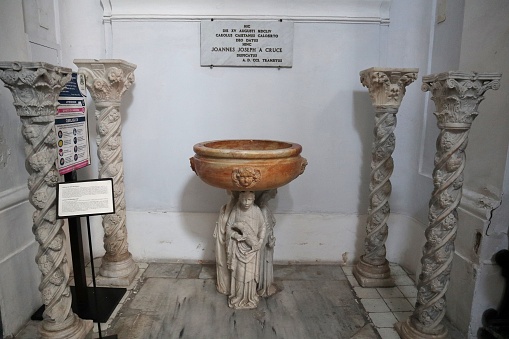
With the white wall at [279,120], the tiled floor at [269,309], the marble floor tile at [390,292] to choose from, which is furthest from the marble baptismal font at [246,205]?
the marble floor tile at [390,292]

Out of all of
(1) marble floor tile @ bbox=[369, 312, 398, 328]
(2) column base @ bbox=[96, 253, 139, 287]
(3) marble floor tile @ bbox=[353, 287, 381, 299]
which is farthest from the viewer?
(2) column base @ bbox=[96, 253, 139, 287]

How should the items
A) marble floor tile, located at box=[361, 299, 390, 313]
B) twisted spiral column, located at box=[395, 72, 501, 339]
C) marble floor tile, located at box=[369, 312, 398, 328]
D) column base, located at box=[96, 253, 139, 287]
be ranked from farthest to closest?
column base, located at box=[96, 253, 139, 287], marble floor tile, located at box=[361, 299, 390, 313], marble floor tile, located at box=[369, 312, 398, 328], twisted spiral column, located at box=[395, 72, 501, 339]

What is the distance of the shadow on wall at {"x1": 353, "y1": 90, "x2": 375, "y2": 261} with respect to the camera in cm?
321

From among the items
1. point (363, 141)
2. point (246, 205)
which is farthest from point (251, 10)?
point (246, 205)

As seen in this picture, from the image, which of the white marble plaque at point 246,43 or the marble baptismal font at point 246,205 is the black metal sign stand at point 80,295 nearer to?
the marble baptismal font at point 246,205

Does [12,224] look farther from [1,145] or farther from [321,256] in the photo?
[321,256]

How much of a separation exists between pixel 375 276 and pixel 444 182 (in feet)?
4.15

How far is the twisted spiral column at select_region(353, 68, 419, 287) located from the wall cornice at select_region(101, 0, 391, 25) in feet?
2.23

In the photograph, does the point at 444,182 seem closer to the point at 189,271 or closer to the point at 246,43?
the point at 246,43

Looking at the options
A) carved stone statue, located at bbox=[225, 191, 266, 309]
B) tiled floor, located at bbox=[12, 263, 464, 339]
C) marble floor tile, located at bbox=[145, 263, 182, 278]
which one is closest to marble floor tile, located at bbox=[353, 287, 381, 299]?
tiled floor, located at bbox=[12, 263, 464, 339]

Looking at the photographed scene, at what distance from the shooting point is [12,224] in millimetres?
2307

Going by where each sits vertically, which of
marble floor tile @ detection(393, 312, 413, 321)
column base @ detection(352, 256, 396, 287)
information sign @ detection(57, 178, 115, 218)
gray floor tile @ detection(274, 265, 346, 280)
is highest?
information sign @ detection(57, 178, 115, 218)

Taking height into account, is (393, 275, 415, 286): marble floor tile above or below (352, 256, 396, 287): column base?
below

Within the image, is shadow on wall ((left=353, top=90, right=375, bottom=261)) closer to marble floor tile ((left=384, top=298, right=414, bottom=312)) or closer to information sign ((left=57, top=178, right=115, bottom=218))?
marble floor tile ((left=384, top=298, right=414, bottom=312))
